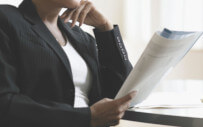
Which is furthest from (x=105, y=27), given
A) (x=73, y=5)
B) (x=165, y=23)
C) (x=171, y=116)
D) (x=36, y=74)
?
(x=165, y=23)

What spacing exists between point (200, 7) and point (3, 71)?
2495 mm

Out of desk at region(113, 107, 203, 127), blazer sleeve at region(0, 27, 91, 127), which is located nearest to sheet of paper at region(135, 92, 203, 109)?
desk at region(113, 107, 203, 127)

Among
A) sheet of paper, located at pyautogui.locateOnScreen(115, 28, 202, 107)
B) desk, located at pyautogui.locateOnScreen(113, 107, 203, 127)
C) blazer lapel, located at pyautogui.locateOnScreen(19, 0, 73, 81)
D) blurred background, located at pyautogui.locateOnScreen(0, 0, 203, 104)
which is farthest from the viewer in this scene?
blurred background, located at pyautogui.locateOnScreen(0, 0, 203, 104)

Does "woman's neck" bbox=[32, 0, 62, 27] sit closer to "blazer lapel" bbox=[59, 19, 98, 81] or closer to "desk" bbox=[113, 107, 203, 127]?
"blazer lapel" bbox=[59, 19, 98, 81]

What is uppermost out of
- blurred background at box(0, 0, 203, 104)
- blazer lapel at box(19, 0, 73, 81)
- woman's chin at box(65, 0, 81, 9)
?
woman's chin at box(65, 0, 81, 9)

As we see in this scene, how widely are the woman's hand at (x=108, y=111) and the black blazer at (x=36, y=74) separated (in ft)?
0.07

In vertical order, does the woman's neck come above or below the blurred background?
above

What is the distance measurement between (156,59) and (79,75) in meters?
0.41

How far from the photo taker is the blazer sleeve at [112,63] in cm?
147

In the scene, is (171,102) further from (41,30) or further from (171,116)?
(41,30)

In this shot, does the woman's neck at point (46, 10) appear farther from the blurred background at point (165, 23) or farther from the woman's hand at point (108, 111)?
the blurred background at point (165, 23)

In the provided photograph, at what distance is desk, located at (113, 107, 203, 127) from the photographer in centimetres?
103

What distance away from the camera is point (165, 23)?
3.24 meters

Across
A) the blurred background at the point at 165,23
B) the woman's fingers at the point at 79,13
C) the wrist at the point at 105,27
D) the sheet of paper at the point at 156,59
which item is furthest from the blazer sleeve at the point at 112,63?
the blurred background at the point at 165,23
